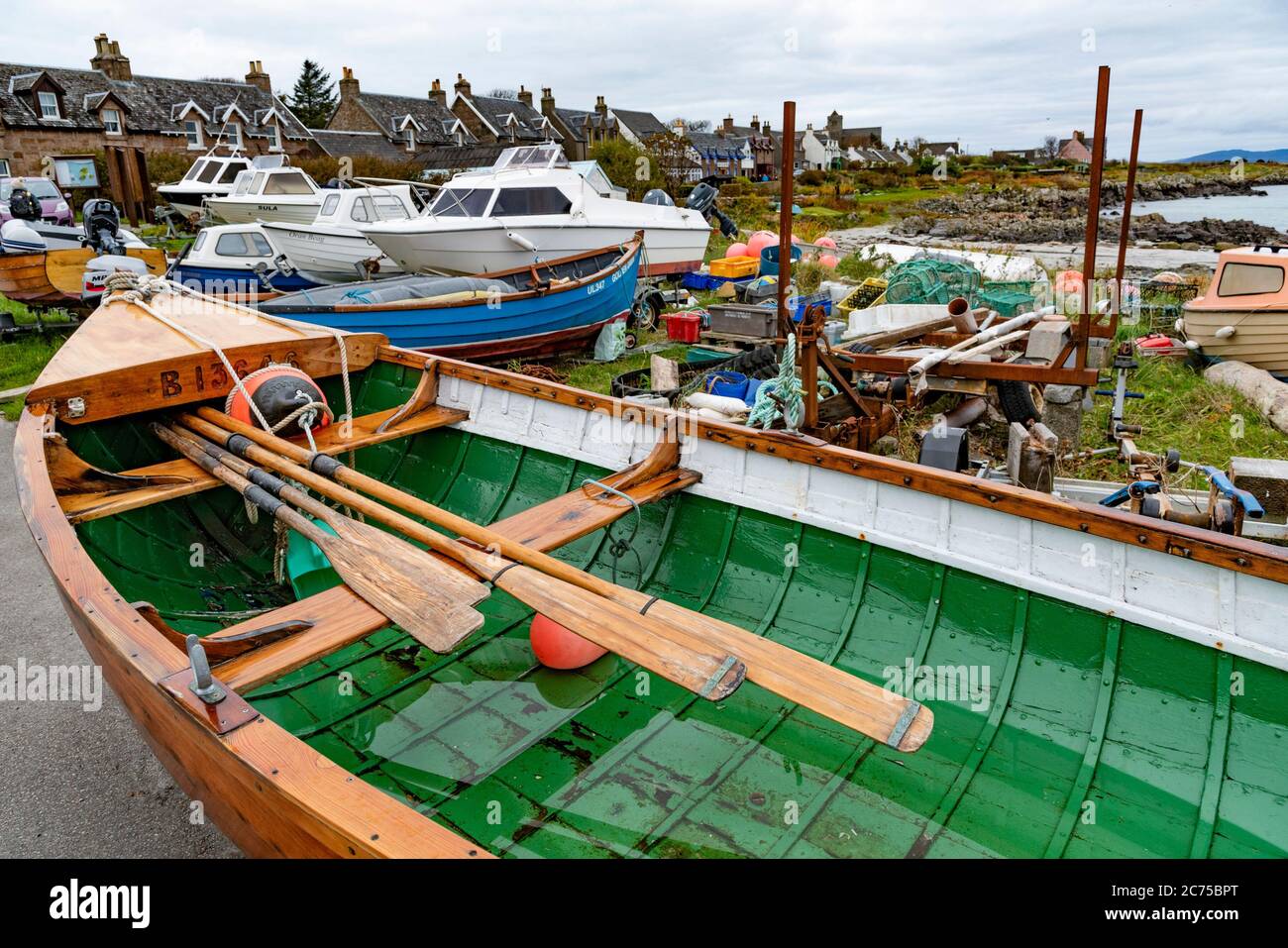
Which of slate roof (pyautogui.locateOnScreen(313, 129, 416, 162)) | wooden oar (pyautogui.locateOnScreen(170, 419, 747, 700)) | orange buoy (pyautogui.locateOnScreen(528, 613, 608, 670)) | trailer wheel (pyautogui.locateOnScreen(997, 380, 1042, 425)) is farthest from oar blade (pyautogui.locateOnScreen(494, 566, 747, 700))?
slate roof (pyautogui.locateOnScreen(313, 129, 416, 162))

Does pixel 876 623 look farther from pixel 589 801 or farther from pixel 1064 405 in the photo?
pixel 1064 405

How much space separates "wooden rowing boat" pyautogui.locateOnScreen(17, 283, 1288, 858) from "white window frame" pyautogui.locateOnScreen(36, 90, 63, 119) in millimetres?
36155

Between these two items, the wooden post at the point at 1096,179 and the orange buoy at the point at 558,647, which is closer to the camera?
the orange buoy at the point at 558,647

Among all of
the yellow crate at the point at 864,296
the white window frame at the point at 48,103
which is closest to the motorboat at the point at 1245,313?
the yellow crate at the point at 864,296

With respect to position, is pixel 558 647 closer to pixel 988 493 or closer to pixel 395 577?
pixel 395 577

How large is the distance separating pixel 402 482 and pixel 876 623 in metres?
3.38

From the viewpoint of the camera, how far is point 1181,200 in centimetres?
6134

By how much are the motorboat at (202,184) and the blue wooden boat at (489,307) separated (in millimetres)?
14542

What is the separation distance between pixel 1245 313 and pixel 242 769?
11542 mm

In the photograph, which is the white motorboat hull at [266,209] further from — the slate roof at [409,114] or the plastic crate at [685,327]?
the slate roof at [409,114]

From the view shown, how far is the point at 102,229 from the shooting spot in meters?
15.8

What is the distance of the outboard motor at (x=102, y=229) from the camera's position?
50.0ft

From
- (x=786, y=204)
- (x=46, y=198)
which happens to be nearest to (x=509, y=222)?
(x=786, y=204)
